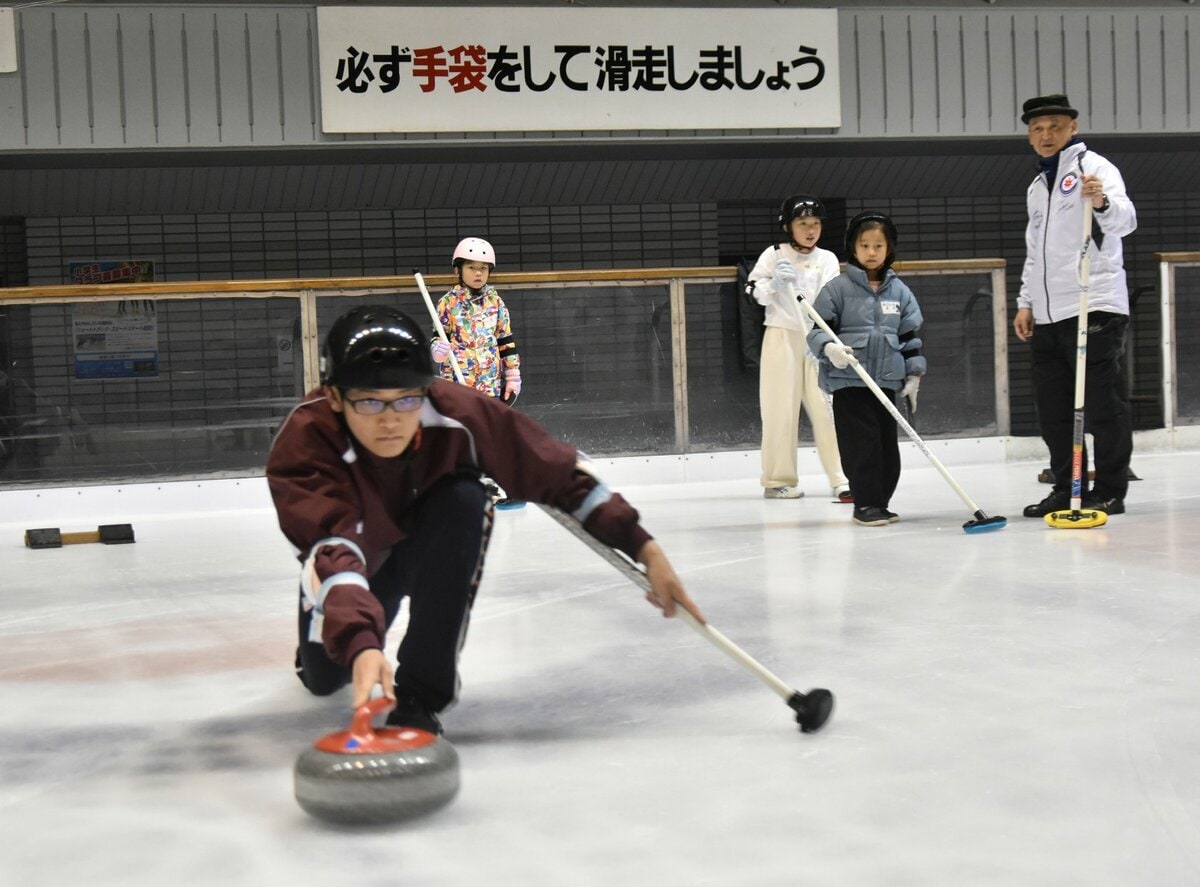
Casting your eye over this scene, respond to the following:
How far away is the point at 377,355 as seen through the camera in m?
1.81

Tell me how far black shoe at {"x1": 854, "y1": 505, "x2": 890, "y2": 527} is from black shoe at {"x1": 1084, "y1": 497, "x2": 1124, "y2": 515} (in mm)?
695

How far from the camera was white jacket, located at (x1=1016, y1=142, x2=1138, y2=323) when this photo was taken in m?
4.65

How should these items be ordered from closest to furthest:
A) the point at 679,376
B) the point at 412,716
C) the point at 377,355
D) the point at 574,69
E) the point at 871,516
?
the point at 377,355 < the point at 412,716 < the point at 871,516 < the point at 679,376 < the point at 574,69

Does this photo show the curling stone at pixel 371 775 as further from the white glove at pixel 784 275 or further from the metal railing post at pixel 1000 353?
the metal railing post at pixel 1000 353

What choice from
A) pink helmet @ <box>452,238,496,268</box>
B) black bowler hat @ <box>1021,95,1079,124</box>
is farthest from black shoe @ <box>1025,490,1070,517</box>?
pink helmet @ <box>452,238,496,268</box>

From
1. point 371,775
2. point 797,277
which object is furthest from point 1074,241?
point 371,775

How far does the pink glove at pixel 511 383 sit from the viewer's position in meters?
6.37

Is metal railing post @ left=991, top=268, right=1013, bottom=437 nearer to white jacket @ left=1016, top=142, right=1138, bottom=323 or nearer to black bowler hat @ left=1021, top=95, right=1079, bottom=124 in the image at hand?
white jacket @ left=1016, top=142, right=1138, bottom=323

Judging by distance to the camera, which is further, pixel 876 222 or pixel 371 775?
pixel 876 222

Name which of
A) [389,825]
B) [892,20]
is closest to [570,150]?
[892,20]

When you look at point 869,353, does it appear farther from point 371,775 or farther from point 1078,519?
point 371,775

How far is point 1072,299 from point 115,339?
447 cm

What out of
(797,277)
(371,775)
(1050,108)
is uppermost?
(1050,108)

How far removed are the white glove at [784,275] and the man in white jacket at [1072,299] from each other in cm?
130
